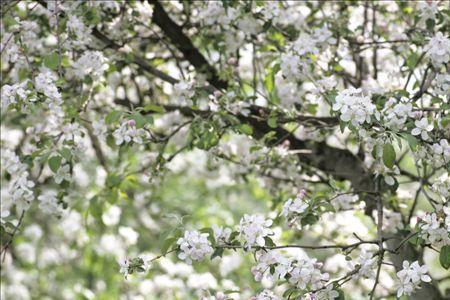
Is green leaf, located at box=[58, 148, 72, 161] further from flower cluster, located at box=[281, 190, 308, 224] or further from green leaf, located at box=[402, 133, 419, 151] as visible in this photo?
green leaf, located at box=[402, 133, 419, 151]

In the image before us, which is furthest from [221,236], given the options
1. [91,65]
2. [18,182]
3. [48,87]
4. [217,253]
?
[91,65]

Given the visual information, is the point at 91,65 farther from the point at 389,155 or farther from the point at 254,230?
the point at 389,155

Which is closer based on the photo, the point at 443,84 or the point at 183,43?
the point at 443,84

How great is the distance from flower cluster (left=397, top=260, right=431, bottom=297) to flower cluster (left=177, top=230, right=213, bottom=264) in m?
0.61

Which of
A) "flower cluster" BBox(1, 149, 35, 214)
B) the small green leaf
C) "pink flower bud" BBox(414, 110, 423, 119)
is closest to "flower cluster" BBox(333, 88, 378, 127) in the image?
"pink flower bud" BBox(414, 110, 423, 119)

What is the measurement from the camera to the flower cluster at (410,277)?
2.29m

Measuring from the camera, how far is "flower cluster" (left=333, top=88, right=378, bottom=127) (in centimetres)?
232

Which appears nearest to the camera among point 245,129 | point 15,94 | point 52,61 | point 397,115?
point 397,115

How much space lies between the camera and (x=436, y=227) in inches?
89.7

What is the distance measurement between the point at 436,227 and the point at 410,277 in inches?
6.8

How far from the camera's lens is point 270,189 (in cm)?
413

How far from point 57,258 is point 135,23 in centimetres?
467

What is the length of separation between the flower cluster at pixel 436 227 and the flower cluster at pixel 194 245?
68 centimetres

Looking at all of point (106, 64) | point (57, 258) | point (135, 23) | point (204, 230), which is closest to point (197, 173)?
point (57, 258)
